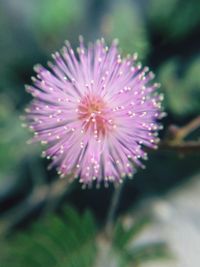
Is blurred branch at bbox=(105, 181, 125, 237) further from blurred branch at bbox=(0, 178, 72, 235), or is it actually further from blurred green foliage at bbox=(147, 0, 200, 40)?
blurred green foliage at bbox=(147, 0, 200, 40)

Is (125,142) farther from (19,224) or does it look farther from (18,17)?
(18,17)

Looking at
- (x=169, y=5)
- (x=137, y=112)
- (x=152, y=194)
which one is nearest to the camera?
(x=137, y=112)

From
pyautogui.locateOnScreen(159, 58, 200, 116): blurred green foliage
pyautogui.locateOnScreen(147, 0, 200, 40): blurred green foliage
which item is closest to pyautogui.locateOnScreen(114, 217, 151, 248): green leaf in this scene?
pyautogui.locateOnScreen(159, 58, 200, 116): blurred green foliage

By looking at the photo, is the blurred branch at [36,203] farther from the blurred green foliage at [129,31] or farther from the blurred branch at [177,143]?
the blurred branch at [177,143]

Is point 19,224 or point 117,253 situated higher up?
point 19,224

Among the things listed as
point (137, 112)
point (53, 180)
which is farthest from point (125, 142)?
point (53, 180)

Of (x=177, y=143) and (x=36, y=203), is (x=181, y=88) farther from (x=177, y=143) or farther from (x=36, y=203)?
(x=36, y=203)
